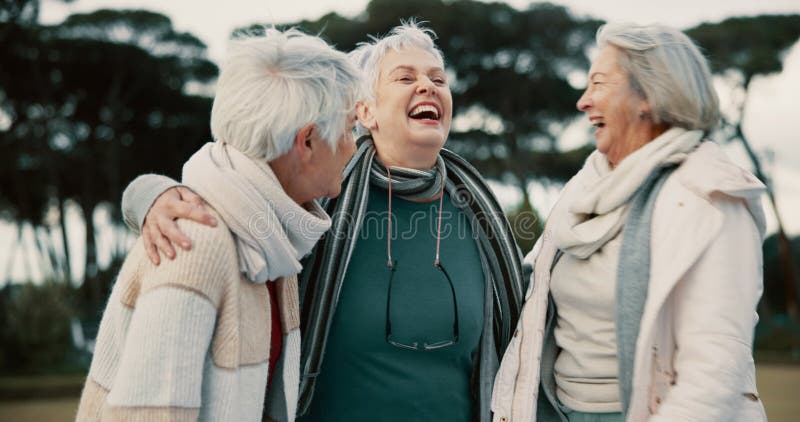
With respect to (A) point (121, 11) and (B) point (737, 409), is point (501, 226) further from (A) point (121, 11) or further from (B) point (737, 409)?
(A) point (121, 11)

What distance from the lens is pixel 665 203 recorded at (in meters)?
1.88

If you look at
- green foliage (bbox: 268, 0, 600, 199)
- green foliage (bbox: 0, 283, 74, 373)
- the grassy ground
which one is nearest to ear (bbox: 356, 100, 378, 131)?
the grassy ground

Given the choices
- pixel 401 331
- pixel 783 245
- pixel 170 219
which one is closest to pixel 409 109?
pixel 401 331

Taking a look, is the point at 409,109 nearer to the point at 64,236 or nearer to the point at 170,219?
the point at 170,219

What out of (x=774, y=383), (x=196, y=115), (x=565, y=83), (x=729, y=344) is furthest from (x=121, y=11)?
(x=729, y=344)

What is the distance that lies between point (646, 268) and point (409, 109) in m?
1.02

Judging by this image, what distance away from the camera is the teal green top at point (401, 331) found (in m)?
2.37

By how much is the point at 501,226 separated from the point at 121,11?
1915 cm

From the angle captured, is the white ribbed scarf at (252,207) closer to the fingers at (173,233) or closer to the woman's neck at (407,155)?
the fingers at (173,233)

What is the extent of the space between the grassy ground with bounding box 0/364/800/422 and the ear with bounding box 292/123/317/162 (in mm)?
7377

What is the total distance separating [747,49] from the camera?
18.2 metres

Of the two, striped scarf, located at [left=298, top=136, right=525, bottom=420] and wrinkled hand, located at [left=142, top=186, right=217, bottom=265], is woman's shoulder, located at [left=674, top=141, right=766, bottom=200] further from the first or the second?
wrinkled hand, located at [left=142, top=186, right=217, bottom=265]

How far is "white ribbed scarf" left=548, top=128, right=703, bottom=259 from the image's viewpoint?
6.34ft

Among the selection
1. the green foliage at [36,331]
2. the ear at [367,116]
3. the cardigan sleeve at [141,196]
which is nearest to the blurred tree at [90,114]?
the green foliage at [36,331]
